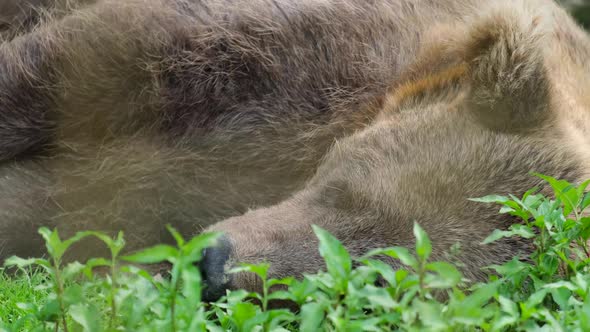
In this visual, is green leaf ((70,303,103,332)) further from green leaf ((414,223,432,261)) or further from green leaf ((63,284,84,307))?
green leaf ((414,223,432,261))

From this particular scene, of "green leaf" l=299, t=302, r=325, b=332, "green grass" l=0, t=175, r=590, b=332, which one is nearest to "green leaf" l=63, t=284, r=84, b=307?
"green grass" l=0, t=175, r=590, b=332

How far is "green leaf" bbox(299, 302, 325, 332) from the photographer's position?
1.77 metres

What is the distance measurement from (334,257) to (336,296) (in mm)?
87

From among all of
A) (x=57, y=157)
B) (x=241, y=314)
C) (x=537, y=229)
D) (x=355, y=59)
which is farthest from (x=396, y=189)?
(x=57, y=157)

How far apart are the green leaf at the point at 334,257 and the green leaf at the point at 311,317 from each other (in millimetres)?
69

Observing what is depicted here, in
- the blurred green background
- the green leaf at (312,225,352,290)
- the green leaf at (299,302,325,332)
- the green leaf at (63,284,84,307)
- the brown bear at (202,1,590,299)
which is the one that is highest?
the green leaf at (63,284,84,307)

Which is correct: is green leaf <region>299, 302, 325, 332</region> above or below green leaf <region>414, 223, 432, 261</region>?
below

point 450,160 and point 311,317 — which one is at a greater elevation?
point 311,317

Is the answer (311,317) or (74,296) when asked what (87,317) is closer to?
(74,296)

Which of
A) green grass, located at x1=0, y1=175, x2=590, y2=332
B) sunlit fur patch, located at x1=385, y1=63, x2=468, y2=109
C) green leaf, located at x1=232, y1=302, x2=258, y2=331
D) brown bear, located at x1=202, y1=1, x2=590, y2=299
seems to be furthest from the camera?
sunlit fur patch, located at x1=385, y1=63, x2=468, y2=109

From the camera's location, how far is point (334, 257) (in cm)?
183

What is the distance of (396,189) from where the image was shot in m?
2.77

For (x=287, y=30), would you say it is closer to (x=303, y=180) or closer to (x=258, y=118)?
(x=258, y=118)

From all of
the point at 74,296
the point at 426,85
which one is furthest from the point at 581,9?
the point at 74,296
